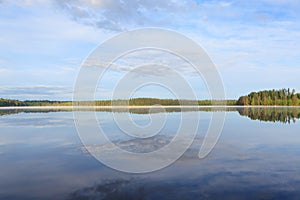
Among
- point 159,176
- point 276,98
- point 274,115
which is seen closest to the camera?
point 159,176

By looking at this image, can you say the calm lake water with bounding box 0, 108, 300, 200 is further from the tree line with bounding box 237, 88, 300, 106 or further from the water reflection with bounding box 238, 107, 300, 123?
the tree line with bounding box 237, 88, 300, 106

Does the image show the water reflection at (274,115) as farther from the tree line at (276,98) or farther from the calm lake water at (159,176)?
the tree line at (276,98)

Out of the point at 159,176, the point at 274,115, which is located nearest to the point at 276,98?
the point at 274,115

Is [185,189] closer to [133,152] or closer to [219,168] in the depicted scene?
[219,168]

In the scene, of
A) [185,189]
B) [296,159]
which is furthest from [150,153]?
[296,159]

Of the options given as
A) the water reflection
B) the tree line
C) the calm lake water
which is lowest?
the calm lake water

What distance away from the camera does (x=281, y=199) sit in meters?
6.11

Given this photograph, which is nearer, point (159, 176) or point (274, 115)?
point (159, 176)

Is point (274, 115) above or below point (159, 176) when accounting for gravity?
above

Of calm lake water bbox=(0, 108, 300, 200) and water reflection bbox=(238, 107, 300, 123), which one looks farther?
water reflection bbox=(238, 107, 300, 123)

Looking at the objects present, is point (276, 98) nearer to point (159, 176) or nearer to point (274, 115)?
point (274, 115)

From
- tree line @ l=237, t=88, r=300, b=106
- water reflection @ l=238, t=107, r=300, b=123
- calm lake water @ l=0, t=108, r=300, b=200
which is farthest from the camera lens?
tree line @ l=237, t=88, r=300, b=106

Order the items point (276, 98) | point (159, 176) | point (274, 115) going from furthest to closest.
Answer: point (276, 98) → point (274, 115) → point (159, 176)

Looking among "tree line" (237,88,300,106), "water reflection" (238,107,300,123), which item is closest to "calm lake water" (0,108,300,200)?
"water reflection" (238,107,300,123)
